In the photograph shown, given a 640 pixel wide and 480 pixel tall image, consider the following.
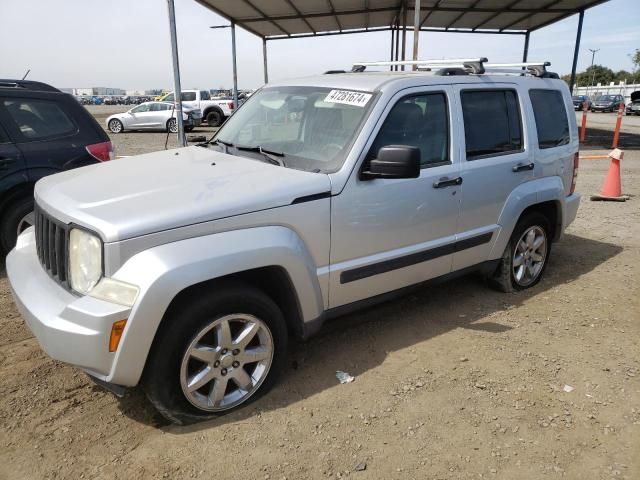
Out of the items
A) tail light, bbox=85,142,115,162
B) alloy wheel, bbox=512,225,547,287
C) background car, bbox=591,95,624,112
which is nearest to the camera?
alloy wheel, bbox=512,225,547,287

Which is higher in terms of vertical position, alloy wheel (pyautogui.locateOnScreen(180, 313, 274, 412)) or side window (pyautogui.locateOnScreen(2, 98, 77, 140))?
side window (pyautogui.locateOnScreen(2, 98, 77, 140))

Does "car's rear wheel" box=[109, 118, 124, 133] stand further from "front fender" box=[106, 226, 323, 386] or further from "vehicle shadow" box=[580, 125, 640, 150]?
"front fender" box=[106, 226, 323, 386]

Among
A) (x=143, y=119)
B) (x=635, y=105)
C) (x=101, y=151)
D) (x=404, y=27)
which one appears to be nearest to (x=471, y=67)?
(x=101, y=151)

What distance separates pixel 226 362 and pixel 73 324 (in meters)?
0.78

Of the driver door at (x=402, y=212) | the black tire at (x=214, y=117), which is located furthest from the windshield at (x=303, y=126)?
the black tire at (x=214, y=117)

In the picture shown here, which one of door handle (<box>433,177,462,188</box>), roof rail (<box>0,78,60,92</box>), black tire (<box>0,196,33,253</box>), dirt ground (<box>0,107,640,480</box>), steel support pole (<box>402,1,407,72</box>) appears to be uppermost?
steel support pole (<box>402,1,407,72</box>)

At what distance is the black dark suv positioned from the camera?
4.67 m

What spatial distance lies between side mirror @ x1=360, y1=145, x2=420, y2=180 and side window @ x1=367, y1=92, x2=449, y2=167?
0.25m

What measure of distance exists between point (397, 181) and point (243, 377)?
152cm

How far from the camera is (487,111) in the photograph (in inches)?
150

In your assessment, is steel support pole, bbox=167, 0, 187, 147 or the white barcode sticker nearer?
the white barcode sticker

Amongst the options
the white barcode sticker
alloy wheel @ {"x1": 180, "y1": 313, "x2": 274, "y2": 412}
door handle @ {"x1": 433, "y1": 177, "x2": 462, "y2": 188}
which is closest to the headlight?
alloy wheel @ {"x1": 180, "y1": 313, "x2": 274, "y2": 412}

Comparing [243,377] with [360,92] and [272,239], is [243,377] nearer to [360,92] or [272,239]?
[272,239]

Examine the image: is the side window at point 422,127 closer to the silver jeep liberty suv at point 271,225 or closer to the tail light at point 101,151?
the silver jeep liberty suv at point 271,225
